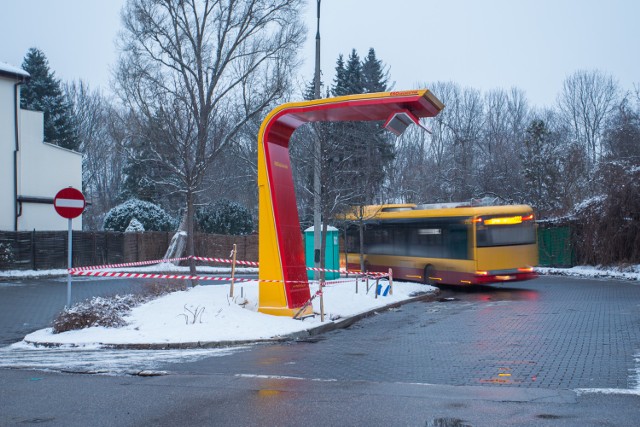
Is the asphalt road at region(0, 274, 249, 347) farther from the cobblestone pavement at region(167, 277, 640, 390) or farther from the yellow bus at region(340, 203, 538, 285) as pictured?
the yellow bus at region(340, 203, 538, 285)

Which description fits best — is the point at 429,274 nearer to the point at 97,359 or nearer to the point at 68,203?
the point at 68,203

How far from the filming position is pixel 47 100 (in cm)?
5169

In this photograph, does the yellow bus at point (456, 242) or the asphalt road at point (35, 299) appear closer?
the asphalt road at point (35, 299)

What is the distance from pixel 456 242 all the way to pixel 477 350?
45.7 ft

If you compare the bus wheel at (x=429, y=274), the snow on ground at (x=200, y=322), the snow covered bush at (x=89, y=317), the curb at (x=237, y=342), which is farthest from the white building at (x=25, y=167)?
the curb at (x=237, y=342)

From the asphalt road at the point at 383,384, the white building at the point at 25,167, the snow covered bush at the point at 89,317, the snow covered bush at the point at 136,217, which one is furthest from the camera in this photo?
the snow covered bush at the point at 136,217

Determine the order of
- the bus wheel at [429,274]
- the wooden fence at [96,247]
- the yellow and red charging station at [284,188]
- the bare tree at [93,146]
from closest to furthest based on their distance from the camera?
the yellow and red charging station at [284,188] < the bus wheel at [429,274] < the wooden fence at [96,247] < the bare tree at [93,146]

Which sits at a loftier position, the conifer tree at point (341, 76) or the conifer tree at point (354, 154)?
the conifer tree at point (341, 76)

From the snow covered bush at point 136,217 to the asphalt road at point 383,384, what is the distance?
95.8 ft

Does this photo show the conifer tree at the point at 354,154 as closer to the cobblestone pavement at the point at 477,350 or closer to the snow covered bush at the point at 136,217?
the cobblestone pavement at the point at 477,350

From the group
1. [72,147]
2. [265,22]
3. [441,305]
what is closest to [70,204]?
[441,305]

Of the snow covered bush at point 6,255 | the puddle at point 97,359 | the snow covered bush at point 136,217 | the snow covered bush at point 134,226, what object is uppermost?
the snow covered bush at point 136,217

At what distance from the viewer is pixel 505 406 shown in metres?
7.53

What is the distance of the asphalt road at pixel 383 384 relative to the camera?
23.3ft
